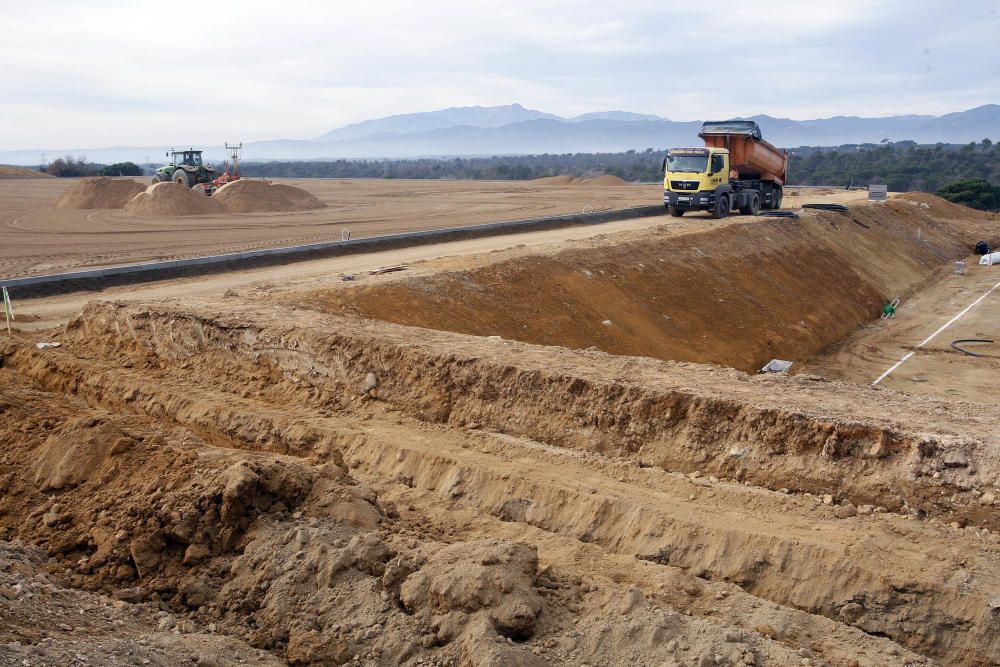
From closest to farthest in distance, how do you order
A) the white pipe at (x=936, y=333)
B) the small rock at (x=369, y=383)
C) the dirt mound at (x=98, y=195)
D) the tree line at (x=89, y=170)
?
the small rock at (x=369, y=383)
the white pipe at (x=936, y=333)
the dirt mound at (x=98, y=195)
the tree line at (x=89, y=170)

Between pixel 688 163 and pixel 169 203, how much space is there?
21036 mm

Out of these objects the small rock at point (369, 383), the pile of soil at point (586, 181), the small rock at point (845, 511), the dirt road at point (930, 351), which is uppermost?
the pile of soil at point (586, 181)

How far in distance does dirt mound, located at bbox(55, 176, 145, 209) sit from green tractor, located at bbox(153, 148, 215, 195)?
2082mm

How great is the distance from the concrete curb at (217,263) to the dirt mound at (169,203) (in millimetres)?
13878

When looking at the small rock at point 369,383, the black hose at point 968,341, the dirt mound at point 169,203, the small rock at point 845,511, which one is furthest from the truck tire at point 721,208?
the small rock at point 845,511

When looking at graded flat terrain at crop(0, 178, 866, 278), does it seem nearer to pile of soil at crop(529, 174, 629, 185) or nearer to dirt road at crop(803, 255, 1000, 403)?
dirt road at crop(803, 255, 1000, 403)

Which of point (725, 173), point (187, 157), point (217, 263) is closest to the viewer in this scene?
point (217, 263)

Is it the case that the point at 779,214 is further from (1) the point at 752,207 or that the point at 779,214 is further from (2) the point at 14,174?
(2) the point at 14,174

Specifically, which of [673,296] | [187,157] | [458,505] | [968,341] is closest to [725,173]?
[968,341]

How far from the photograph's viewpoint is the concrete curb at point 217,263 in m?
16.2

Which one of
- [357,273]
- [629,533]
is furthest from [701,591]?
[357,273]

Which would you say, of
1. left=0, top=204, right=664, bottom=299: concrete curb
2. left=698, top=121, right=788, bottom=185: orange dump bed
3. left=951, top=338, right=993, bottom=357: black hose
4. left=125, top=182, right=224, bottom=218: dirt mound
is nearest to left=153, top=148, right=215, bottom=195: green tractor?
left=125, top=182, right=224, bottom=218: dirt mound

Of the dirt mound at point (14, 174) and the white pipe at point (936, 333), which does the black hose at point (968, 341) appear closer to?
the white pipe at point (936, 333)

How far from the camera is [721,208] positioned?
29.0 meters
